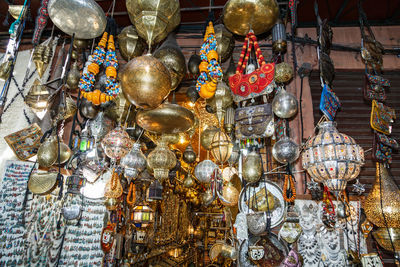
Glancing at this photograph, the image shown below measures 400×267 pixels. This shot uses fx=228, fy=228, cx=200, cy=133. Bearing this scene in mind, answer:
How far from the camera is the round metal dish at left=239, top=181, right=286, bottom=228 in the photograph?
1991 mm

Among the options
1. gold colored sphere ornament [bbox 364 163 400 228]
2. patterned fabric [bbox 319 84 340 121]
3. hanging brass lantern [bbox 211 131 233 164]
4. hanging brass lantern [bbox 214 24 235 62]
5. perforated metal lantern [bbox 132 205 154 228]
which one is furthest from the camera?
perforated metal lantern [bbox 132 205 154 228]

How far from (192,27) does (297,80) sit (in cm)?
143

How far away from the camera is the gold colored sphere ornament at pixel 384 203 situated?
165 cm

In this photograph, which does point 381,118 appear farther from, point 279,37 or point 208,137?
point 208,137

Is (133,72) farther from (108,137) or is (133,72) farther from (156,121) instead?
(108,137)

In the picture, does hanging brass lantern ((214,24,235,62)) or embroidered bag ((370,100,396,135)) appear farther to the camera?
hanging brass lantern ((214,24,235,62))

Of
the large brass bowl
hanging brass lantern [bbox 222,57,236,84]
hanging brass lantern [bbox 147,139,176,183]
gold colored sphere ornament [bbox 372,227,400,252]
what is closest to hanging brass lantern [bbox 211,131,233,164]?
the large brass bowl

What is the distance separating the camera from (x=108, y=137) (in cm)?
216

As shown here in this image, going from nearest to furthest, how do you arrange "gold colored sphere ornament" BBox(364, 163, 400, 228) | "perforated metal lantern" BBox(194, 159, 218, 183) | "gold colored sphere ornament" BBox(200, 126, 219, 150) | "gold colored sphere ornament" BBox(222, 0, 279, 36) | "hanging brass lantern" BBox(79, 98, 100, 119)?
"gold colored sphere ornament" BBox(364, 163, 400, 228)
"gold colored sphere ornament" BBox(222, 0, 279, 36)
"perforated metal lantern" BBox(194, 159, 218, 183)
"gold colored sphere ornament" BBox(200, 126, 219, 150)
"hanging brass lantern" BBox(79, 98, 100, 119)

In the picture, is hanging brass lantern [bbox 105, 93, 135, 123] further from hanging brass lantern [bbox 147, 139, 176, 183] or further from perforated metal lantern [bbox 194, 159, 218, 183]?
perforated metal lantern [bbox 194, 159, 218, 183]

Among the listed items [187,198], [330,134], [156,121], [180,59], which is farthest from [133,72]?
[187,198]

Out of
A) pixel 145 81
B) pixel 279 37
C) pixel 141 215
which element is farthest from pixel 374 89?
pixel 141 215

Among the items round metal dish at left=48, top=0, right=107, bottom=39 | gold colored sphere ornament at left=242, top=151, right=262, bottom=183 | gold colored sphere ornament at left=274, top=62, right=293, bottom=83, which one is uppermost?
round metal dish at left=48, top=0, right=107, bottom=39

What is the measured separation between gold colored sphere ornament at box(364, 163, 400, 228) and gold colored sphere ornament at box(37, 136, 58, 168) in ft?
8.81
